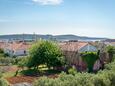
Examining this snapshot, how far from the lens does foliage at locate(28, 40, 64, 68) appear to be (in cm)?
4962

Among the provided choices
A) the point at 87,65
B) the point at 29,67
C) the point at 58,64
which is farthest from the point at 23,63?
the point at 87,65

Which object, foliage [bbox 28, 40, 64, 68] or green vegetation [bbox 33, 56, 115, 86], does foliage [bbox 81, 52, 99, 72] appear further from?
green vegetation [bbox 33, 56, 115, 86]

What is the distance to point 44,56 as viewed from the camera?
4975cm

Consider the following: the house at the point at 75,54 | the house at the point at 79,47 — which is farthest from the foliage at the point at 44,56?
the house at the point at 79,47

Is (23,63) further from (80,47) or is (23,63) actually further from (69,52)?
(80,47)

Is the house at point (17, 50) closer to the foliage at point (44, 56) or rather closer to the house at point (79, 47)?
the house at point (79, 47)

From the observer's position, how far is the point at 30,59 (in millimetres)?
49875

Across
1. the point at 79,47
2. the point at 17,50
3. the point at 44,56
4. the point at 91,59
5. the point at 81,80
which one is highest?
the point at 81,80

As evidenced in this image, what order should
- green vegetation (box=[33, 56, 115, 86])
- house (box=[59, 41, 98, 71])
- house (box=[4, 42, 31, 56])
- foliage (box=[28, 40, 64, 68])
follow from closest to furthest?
1. green vegetation (box=[33, 56, 115, 86])
2. foliage (box=[28, 40, 64, 68])
3. house (box=[59, 41, 98, 71])
4. house (box=[4, 42, 31, 56])

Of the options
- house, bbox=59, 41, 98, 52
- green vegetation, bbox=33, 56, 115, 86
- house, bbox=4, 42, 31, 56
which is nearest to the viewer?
green vegetation, bbox=33, 56, 115, 86

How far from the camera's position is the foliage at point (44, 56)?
49.6 meters

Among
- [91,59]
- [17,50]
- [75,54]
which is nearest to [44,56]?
[75,54]

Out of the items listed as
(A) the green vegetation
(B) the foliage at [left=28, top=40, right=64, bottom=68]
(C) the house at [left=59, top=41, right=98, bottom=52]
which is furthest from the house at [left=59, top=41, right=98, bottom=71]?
(A) the green vegetation

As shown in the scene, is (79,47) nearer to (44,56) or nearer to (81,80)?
(44,56)
